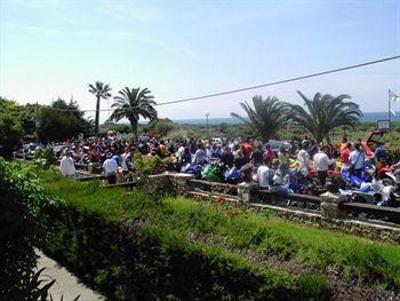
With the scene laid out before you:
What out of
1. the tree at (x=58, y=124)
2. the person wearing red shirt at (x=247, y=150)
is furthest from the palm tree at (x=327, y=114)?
the tree at (x=58, y=124)

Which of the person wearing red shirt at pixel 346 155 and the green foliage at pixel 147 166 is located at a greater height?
the person wearing red shirt at pixel 346 155

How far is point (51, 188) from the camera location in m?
10.0

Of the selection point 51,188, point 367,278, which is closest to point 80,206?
point 51,188

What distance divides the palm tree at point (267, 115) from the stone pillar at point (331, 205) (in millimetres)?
27519

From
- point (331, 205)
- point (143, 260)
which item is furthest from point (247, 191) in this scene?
point (143, 260)

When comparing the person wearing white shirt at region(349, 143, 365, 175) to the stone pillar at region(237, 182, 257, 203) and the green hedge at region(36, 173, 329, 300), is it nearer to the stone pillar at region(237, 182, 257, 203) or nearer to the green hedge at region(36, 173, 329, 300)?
the stone pillar at region(237, 182, 257, 203)

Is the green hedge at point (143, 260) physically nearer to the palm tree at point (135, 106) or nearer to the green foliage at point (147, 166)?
the green foliage at point (147, 166)

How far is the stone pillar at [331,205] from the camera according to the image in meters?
10.1

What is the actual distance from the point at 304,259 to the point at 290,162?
11028mm

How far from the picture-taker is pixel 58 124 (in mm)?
55844

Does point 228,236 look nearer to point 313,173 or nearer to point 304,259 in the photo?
point 304,259

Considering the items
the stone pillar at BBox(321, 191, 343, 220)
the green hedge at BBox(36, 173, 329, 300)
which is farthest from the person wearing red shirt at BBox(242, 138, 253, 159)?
the green hedge at BBox(36, 173, 329, 300)

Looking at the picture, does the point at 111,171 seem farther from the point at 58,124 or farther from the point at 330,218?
the point at 58,124

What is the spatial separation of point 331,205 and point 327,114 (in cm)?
2420
